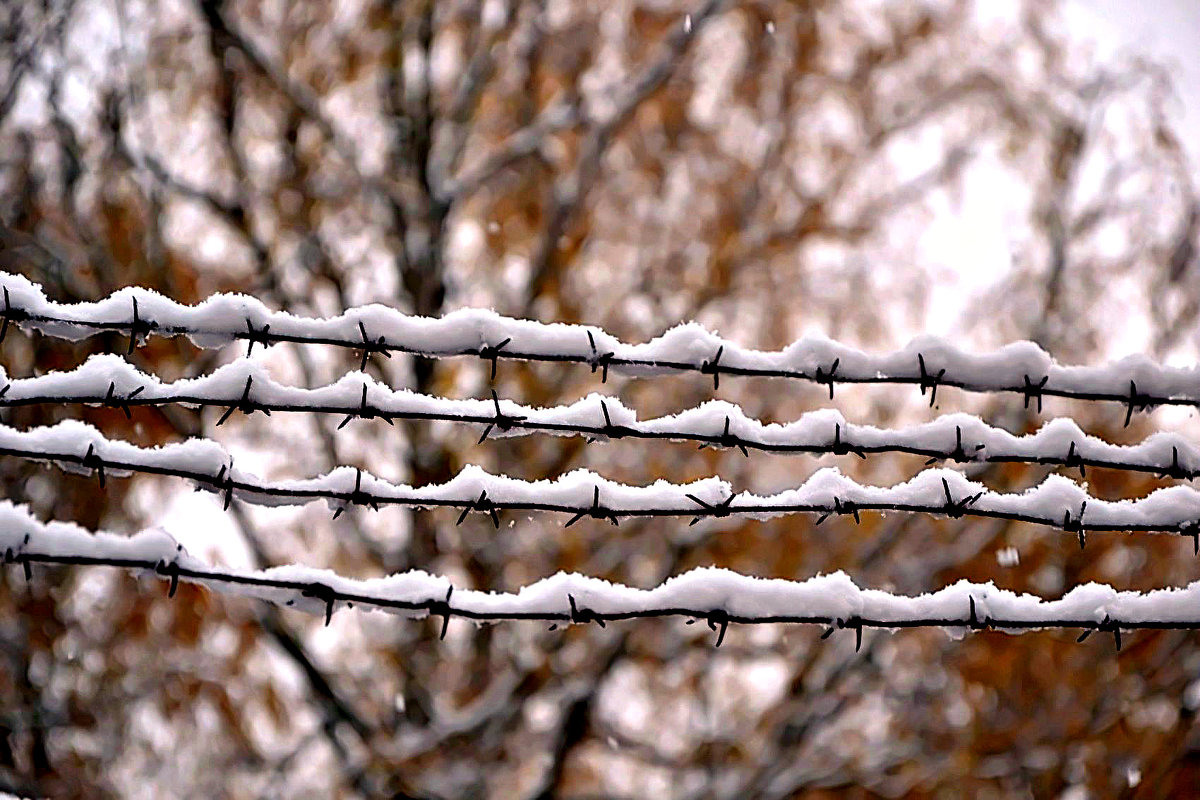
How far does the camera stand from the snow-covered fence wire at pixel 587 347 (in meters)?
1.56

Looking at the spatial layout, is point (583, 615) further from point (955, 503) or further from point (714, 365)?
point (955, 503)

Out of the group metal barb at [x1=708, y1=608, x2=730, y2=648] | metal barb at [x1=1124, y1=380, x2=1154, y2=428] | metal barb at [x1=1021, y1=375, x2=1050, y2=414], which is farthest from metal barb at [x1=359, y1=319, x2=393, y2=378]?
metal barb at [x1=1124, y1=380, x2=1154, y2=428]

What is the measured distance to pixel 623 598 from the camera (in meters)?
1.57

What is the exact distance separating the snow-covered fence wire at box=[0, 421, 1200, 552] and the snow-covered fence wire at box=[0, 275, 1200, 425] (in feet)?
0.61

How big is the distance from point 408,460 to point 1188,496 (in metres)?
4.48

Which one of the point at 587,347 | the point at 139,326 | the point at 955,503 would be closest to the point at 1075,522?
the point at 955,503

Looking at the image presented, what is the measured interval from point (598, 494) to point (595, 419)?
142 mm

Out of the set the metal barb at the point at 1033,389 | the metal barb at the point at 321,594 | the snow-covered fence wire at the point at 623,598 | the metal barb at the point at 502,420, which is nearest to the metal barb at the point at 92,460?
the snow-covered fence wire at the point at 623,598

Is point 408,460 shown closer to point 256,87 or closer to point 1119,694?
point 256,87

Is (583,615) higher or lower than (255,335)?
lower

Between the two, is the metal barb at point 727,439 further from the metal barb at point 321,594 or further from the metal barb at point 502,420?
the metal barb at point 321,594

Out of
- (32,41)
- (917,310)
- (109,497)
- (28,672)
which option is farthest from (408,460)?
(917,310)

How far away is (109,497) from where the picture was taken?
558 centimetres

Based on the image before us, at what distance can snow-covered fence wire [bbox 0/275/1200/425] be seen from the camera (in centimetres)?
156
